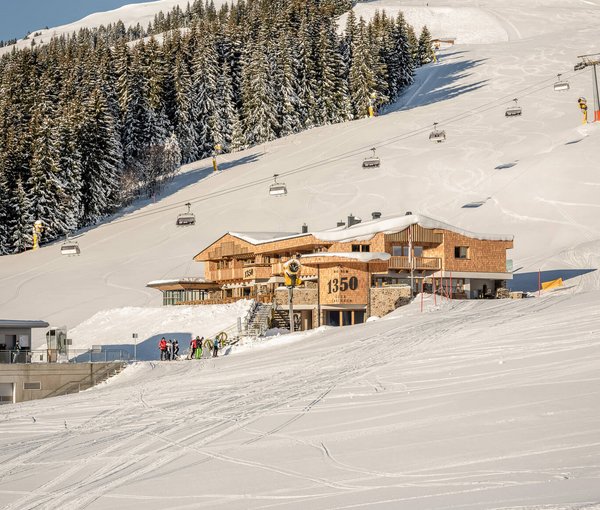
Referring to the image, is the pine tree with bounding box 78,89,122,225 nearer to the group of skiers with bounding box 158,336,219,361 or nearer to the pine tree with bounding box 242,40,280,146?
the pine tree with bounding box 242,40,280,146

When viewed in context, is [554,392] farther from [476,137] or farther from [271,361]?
[476,137]

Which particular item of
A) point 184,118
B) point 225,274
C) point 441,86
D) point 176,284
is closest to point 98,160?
point 184,118

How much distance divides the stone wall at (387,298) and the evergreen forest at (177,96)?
39752 millimetres

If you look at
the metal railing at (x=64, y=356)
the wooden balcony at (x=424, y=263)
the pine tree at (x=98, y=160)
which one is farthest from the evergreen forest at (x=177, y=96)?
the metal railing at (x=64, y=356)

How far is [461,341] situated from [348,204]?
44138 mm

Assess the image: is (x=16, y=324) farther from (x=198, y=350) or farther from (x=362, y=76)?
(x=362, y=76)

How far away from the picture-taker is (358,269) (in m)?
42.1

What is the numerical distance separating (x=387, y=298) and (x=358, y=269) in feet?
7.12

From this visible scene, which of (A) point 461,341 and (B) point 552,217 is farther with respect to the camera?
(B) point 552,217

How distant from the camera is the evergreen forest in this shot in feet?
259

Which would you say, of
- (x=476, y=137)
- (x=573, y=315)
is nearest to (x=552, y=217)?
(x=476, y=137)

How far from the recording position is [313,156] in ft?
280

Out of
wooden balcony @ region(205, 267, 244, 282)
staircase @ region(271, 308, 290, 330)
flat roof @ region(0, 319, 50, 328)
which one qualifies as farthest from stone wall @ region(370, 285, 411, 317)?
wooden balcony @ region(205, 267, 244, 282)

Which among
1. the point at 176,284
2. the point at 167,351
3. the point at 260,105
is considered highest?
the point at 260,105
